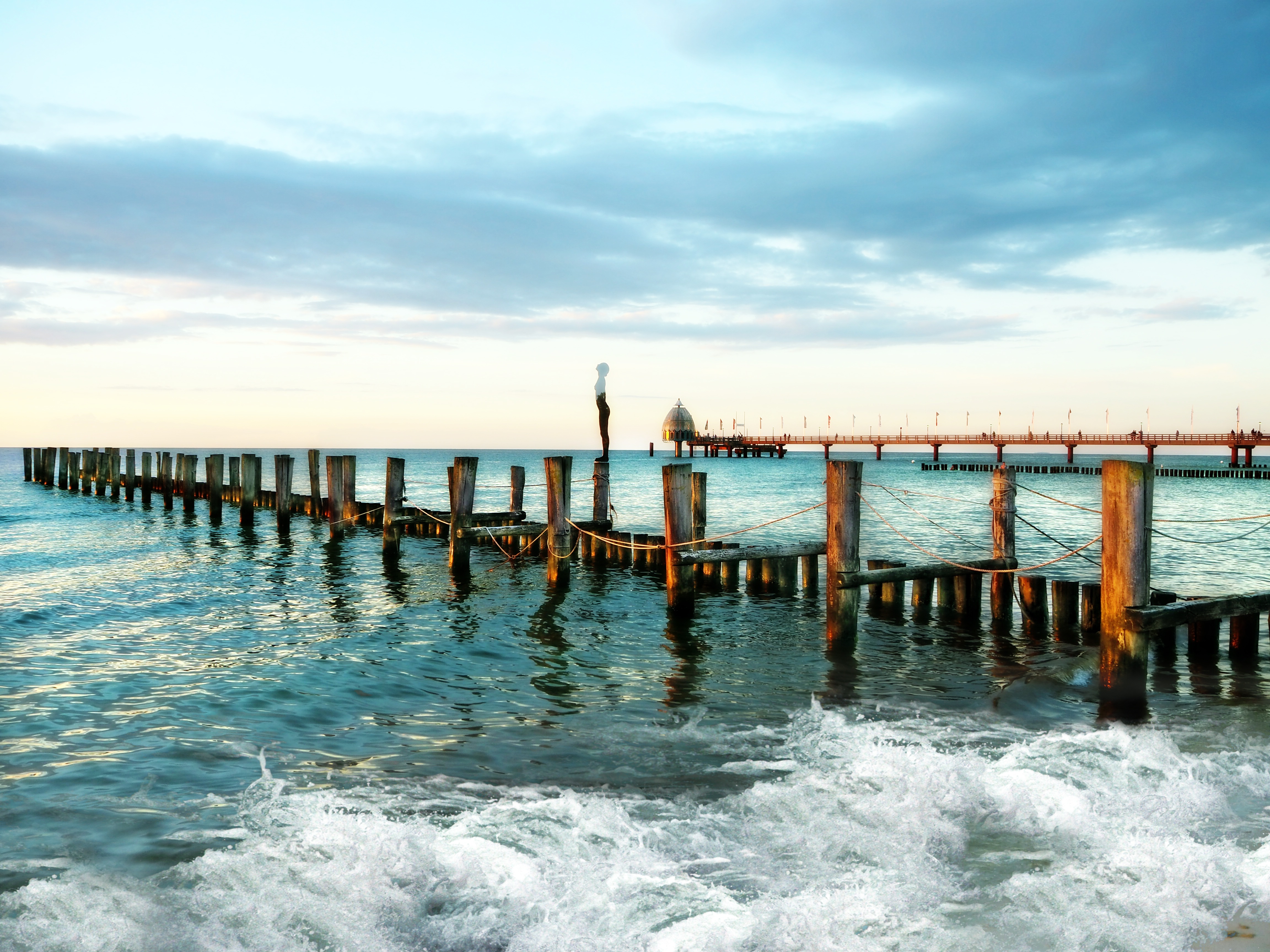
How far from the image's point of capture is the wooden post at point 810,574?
15625mm

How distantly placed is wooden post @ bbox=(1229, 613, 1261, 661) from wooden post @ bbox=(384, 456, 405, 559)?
15062 mm

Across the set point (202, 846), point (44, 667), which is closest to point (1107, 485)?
point (202, 846)

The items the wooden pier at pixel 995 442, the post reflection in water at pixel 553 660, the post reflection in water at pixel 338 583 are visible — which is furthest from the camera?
the wooden pier at pixel 995 442

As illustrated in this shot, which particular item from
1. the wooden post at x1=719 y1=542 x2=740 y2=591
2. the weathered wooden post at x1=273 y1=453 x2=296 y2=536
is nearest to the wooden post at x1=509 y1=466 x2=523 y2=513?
the wooden post at x1=719 y1=542 x2=740 y2=591

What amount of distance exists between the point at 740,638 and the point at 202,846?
323 inches

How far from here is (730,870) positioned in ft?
17.5

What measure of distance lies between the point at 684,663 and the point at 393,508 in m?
10.2

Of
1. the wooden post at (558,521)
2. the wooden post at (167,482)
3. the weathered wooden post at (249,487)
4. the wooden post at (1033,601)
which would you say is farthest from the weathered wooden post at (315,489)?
the wooden post at (1033,601)

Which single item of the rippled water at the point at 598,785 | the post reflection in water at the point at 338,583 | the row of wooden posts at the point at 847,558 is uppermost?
the row of wooden posts at the point at 847,558

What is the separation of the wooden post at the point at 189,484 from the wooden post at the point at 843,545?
26.9 metres

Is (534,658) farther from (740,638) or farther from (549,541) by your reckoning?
(549,541)

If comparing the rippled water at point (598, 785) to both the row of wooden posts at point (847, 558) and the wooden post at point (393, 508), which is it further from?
the wooden post at point (393, 508)

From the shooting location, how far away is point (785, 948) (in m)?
4.47

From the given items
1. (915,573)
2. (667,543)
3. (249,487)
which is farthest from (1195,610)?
(249,487)
